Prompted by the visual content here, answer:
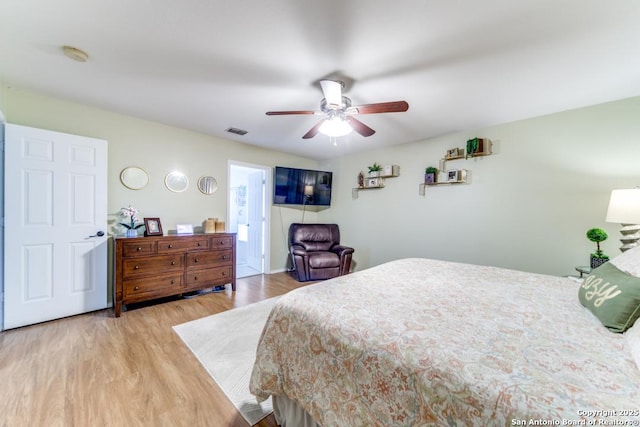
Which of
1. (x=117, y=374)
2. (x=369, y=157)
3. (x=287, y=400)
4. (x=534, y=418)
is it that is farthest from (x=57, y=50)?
(x=369, y=157)

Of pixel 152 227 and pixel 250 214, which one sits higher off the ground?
pixel 250 214

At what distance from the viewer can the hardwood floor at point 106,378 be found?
1440 millimetres

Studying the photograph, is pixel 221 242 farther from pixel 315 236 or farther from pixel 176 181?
pixel 315 236

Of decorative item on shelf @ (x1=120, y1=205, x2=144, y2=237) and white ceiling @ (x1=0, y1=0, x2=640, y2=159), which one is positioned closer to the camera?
white ceiling @ (x1=0, y1=0, x2=640, y2=159)

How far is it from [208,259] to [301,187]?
2219mm

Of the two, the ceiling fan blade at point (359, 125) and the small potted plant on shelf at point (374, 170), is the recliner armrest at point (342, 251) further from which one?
the ceiling fan blade at point (359, 125)

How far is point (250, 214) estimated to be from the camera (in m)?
5.20

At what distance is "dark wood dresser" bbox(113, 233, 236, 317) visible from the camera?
2.76 m

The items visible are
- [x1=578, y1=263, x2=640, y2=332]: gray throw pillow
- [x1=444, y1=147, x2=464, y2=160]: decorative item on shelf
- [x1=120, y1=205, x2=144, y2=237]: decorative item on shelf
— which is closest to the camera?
[x1=578, y1=263, x2=640, y2=332]: gray throw pillow

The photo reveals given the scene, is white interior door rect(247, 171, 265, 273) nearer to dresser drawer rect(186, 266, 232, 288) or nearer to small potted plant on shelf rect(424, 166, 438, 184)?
dresser drawer rect(186, 266, 232, 288)

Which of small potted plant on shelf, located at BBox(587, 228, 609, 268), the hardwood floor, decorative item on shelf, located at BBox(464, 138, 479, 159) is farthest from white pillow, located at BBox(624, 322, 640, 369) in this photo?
decorative item on shelf, located at BBox(464, 138, 479, 159)

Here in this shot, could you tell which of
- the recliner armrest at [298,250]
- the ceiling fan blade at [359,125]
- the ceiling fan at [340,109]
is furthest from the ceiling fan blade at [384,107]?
the recliner armrest at [298,250]

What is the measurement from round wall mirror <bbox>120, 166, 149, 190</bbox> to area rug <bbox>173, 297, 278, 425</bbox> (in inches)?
76.3

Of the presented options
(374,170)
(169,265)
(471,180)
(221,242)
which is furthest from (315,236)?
(471,180)
